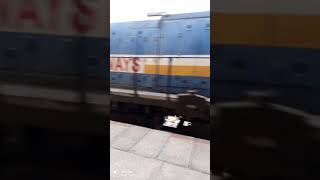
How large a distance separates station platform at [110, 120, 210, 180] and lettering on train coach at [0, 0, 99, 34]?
9.90ft

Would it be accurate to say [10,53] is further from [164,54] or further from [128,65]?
[128,65]

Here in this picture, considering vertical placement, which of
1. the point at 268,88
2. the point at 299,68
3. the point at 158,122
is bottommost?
the point at 158,122

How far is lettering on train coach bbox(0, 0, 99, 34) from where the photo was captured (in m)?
2.66

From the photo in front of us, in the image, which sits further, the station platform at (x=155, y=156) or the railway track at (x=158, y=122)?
the railway track at (x=158, y=122)

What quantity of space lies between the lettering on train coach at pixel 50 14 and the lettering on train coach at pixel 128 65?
25.9 feet

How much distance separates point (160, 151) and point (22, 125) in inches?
148

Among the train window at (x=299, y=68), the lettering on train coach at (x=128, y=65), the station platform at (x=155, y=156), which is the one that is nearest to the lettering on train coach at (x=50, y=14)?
the train window at (x=299, y=68)

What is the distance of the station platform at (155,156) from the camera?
5289mm

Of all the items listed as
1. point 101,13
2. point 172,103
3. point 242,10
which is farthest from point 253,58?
point 172,103

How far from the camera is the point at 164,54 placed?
10.0 meters

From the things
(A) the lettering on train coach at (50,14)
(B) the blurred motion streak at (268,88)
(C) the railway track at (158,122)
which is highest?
(A) the lettering on train coach at (50,14)

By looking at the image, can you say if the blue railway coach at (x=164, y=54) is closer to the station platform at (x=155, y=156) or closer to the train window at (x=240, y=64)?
the station platform at (x=155, y=156)

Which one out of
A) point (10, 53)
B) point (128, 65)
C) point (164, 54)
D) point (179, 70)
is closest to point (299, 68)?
point (10, 53)

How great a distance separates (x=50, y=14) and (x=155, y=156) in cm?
405
